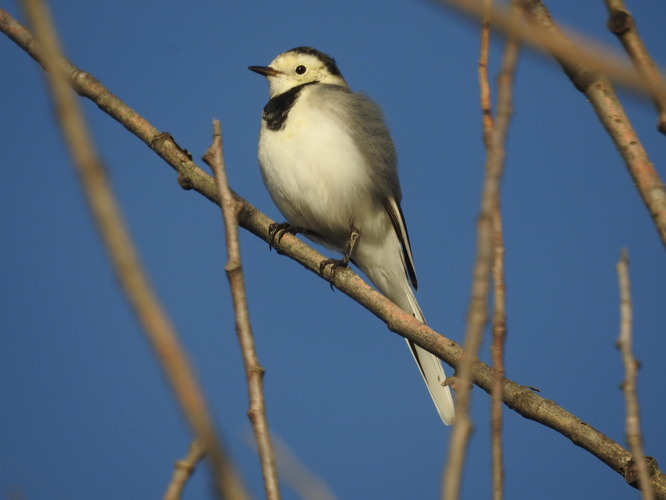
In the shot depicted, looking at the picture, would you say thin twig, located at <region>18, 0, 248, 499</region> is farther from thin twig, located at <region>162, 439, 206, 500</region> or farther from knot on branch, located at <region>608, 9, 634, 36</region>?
knot on branch, located at <region>608, 9, 634, 36</region>

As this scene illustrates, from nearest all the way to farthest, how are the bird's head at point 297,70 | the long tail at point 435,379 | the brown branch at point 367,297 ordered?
the brown branch at point 367,297
the long tail at point 435,379
the bird's head at point 297,70

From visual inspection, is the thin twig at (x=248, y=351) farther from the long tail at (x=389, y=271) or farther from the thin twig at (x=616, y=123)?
the long tail at (x=389, y=271)

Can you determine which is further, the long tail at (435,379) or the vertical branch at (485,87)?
the long tail at (435,379)

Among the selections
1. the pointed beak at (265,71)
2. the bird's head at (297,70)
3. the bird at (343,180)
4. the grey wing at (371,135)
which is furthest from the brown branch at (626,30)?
the pointed beak at (265,71)

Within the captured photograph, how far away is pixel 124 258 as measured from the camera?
0.86m

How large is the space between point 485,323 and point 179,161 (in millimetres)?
2928

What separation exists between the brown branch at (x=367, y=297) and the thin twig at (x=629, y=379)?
4.10 feet

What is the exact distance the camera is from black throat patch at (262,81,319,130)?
5711mm

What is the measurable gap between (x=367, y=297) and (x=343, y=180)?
1.88 metres

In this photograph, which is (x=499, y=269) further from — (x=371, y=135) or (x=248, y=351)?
(x=371, y=135)

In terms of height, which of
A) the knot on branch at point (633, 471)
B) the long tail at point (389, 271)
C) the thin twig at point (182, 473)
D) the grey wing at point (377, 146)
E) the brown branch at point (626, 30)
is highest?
the grey wing at point (377, 146)

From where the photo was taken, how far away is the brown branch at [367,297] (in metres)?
2.85

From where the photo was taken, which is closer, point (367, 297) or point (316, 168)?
point (367, 297)

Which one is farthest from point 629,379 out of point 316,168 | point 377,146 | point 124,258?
point 377,146
